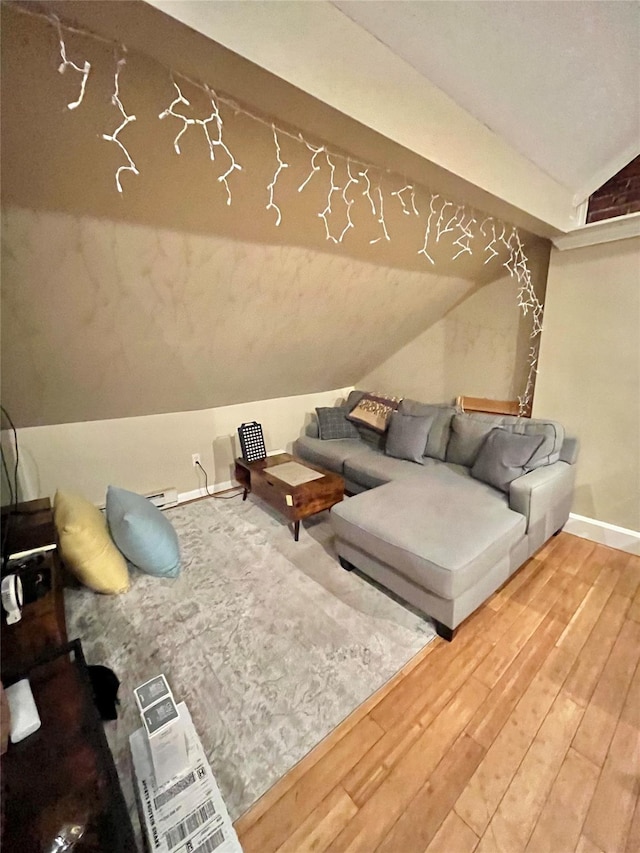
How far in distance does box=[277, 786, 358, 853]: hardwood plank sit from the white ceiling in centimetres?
232

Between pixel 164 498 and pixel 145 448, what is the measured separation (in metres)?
0.45

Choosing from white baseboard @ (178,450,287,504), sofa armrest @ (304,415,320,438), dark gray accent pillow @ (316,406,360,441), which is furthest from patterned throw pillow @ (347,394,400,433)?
white baseboard @ (178,450,287,504)

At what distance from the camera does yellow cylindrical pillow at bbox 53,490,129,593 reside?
189 centimetres

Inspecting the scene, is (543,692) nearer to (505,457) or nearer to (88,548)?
(505,457)

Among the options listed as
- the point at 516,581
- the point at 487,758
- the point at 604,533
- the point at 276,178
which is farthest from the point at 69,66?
the point at 604,533

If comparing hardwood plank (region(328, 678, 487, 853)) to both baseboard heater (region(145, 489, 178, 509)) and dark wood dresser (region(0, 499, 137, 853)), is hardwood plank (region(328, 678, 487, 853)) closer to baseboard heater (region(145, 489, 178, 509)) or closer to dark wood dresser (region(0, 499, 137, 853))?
dark wood dresser (region(0, 499, 137, 853))

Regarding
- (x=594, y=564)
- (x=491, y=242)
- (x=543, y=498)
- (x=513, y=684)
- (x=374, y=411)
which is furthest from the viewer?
(x=374, y=411)

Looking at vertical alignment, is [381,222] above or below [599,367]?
above

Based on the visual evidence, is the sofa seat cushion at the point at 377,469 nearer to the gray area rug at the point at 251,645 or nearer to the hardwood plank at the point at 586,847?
the gray area rug at the point at 251,645

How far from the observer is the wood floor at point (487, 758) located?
1.09 meters

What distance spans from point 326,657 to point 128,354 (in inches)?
80.2

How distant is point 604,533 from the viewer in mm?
2498

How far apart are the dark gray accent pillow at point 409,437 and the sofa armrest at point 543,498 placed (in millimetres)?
852

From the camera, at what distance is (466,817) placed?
1.12m
